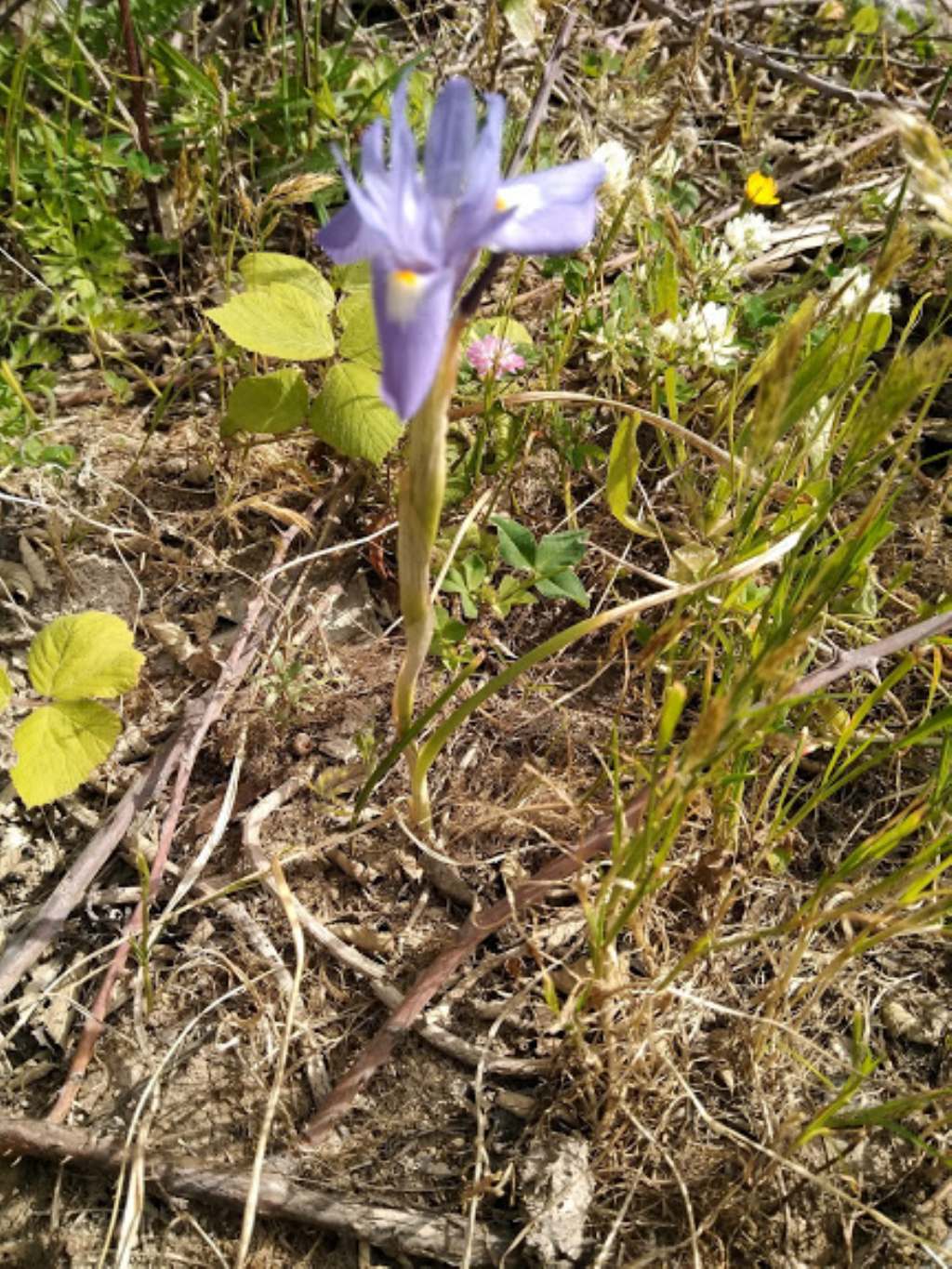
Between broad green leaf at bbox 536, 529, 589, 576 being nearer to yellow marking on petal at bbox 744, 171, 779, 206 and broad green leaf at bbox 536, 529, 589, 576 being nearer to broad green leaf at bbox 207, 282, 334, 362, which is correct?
broad green leaf at bbox 207, 282, 334, 362

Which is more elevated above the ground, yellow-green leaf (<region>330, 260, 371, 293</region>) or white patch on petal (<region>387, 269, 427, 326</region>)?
white patch on petal (<region>387, 269, 427, 326</region>)

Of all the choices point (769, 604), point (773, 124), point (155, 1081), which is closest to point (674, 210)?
point (773, 124)

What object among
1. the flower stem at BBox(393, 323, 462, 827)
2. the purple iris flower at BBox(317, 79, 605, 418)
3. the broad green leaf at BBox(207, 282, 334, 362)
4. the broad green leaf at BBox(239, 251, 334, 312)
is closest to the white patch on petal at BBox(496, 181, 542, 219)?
the purple iris flower at BBox(317, 79, 605, 418)

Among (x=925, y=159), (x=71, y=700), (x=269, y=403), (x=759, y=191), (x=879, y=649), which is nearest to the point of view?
(x=925, y=159)

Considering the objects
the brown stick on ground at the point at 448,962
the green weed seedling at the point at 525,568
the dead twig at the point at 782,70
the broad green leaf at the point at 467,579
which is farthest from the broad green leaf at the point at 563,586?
the dead twig at the point at 782,70

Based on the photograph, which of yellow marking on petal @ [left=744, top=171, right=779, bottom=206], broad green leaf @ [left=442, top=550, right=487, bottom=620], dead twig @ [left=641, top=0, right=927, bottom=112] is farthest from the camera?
dead twig @ [left=641, top=0, right=927, bottom=112]

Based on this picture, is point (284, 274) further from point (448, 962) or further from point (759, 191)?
point (448, 962)

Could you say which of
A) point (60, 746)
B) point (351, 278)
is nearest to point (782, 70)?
point (351, 278)
